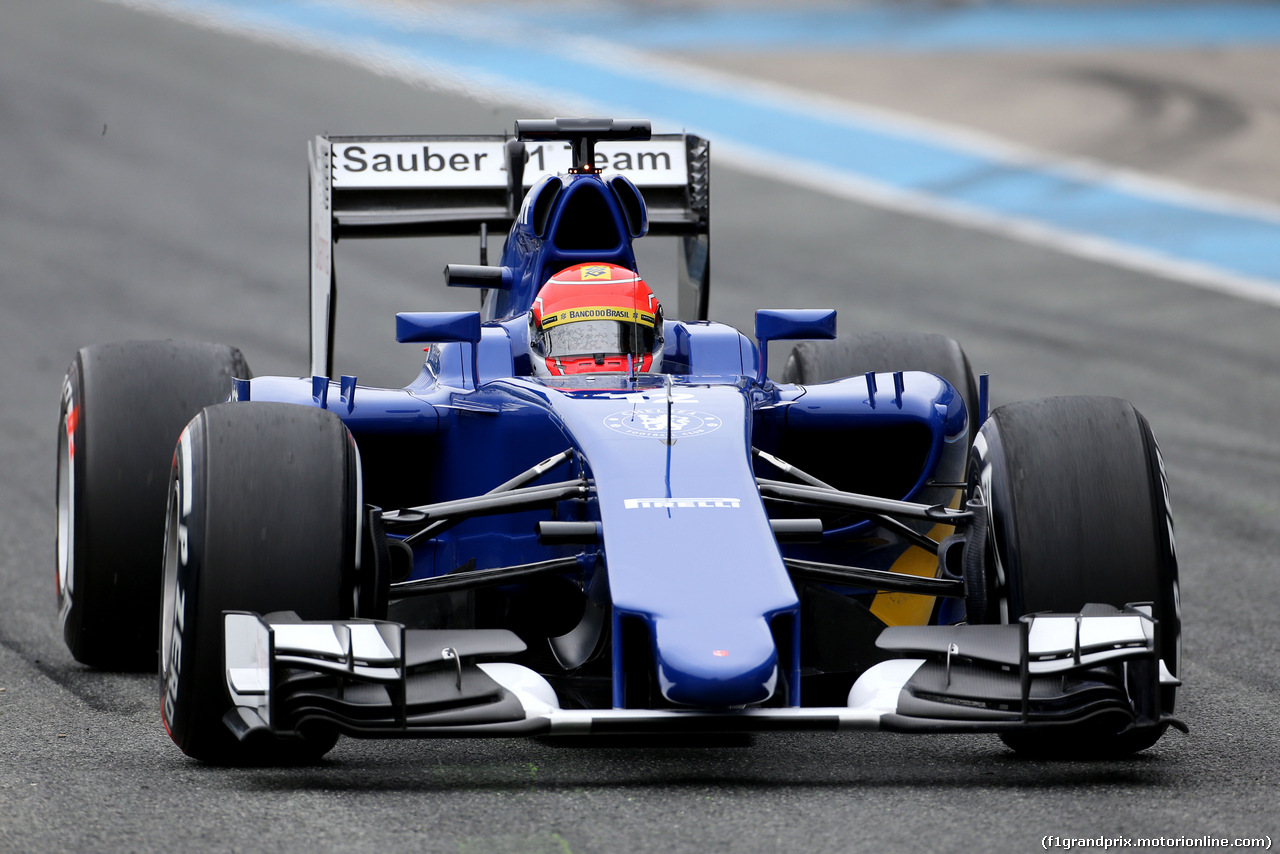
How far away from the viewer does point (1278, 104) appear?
20547 mm

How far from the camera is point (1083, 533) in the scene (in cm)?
548

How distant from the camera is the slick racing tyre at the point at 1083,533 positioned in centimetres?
544

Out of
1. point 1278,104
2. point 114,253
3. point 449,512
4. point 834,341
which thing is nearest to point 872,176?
point 1278,104

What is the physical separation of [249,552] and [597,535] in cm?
96

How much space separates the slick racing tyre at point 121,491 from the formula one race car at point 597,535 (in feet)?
0.04

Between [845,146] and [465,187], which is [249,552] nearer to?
[465,187]

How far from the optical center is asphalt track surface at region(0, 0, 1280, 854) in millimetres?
4766

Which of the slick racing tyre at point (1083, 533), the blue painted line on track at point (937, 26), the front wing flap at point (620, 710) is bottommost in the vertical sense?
the front wing flap at point (620, 710)

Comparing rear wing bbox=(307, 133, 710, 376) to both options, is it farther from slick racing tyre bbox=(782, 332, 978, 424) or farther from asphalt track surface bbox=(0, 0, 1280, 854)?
asphalt track surface bbox=(0, 0, 1280, 854)

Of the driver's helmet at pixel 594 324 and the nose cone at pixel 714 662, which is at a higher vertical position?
the driver's helmet at pixel 594 324

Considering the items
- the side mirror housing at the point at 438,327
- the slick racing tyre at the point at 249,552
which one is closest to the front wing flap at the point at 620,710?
the slick racing tyre at the point at 249,552

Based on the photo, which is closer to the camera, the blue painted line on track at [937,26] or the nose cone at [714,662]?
the nose cone at [714,662]

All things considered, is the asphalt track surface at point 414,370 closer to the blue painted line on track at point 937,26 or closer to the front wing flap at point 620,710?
the front wing flap at point 620,710

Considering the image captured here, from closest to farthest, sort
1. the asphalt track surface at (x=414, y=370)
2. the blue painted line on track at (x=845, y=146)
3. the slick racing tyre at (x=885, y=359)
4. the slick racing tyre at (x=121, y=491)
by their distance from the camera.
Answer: the asphalt track surface at (x=414, y=370)
the slick racing tyre at (x=121, y=491)
the slick racing tyre at (x=885, y=359)
the blue painted line on track at (x=845, y=146)
